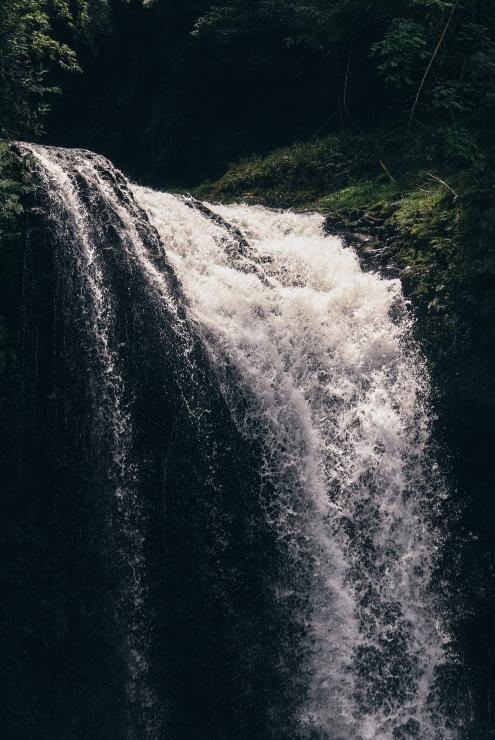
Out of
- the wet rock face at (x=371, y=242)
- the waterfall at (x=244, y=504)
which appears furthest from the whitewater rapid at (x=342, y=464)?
the wet rock face at (x=371, y=242)

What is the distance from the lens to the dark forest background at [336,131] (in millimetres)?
9508

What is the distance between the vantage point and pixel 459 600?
904cm

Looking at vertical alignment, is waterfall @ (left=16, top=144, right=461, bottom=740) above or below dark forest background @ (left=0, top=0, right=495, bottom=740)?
below

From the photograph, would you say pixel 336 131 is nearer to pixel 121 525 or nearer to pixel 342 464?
pixel 342 464

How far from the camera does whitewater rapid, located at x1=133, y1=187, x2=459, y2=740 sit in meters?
8.56

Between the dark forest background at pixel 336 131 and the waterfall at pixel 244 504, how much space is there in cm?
56

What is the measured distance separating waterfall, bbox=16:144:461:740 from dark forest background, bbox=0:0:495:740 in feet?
1.84

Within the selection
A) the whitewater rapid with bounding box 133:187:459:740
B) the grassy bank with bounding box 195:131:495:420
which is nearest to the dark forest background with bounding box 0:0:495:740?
the grassy bank with bounding box 195:131:495:420

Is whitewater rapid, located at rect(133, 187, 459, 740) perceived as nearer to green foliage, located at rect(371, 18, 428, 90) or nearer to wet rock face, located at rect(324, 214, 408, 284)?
wet rock face, located at rect(324, 214, 408, 284)

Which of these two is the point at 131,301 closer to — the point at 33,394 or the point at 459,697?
the point at 33,394

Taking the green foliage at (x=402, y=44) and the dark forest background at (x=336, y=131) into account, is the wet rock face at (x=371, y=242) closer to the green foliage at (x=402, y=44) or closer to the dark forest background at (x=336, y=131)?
the dark forest background at (x=336, y=131)

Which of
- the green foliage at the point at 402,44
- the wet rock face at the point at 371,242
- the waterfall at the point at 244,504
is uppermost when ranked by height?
the green foliage at the point at 402,44

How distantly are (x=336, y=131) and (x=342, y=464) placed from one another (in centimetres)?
1026

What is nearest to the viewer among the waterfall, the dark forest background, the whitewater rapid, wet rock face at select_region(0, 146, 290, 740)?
wet rock face at select_region(0, 146, 290, 740)
